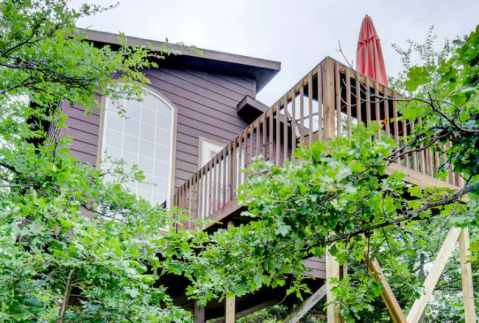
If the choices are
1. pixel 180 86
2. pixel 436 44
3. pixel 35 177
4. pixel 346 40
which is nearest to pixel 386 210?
pixel 35 177

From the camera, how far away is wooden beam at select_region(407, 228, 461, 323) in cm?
438

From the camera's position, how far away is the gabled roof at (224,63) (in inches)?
280

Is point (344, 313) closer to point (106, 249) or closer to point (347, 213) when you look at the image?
point (347, 213)

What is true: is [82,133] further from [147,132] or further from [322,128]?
[322,128]

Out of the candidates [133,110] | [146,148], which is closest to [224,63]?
[133,110]

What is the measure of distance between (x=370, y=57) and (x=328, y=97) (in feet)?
7.44

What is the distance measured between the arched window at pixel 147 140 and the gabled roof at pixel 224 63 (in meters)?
0.78

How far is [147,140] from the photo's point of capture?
6.64m

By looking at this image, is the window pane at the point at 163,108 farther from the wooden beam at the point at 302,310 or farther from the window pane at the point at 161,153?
the wooden beam at the point at 302,310

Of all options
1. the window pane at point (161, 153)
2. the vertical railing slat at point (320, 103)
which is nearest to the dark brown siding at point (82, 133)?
the window pane at point (161, 153)

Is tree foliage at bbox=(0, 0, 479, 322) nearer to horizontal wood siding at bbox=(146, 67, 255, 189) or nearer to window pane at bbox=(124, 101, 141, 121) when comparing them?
window pane at bbox=(124, 101, 141, 121)

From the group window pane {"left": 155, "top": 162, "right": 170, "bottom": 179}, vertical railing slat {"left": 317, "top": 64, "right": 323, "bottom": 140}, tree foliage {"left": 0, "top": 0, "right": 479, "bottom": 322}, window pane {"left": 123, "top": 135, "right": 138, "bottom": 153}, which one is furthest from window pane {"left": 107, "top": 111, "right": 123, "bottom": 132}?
vertical railing slat {"left": 317, "top": 64, "right": 323, "bottom": 140}

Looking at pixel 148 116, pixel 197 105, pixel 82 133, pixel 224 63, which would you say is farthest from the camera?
pixel 224 63

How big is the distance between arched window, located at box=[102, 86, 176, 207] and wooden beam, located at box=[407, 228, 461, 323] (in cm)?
352
